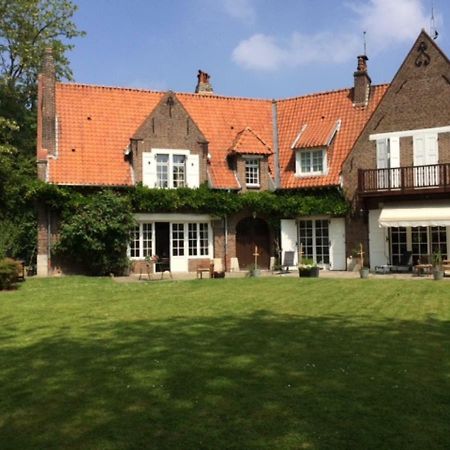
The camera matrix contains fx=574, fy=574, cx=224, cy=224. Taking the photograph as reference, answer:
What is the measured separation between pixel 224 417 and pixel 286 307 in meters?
7.94

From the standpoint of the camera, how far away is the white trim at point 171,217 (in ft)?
87.4

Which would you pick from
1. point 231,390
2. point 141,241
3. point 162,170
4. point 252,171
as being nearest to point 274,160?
point 252,171

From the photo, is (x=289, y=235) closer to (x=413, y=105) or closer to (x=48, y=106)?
(x=413, y=105)

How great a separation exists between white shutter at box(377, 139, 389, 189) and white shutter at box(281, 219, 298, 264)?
4774mm

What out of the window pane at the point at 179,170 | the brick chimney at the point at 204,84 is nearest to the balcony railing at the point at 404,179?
the window pane at the point at 179,170

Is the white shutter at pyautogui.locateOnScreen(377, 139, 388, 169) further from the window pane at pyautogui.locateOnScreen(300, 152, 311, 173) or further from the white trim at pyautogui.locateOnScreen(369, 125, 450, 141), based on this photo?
the window pane at pyautogui.locateOnScreen(300, 152, 311, 173)

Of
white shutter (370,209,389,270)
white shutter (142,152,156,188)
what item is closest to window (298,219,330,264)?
white shutter (370,209,389,270)

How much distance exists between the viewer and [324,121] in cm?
3022

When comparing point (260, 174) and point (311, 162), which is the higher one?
point (311, 162)

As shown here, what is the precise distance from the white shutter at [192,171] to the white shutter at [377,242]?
8.40m

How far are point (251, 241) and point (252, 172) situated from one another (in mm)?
3520

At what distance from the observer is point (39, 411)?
19.0ft

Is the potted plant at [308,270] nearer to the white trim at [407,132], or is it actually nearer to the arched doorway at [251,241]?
the arched doorway at [251,241]

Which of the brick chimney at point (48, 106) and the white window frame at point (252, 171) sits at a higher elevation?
the brick chimney at point (48, 106)
